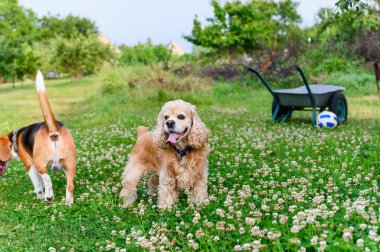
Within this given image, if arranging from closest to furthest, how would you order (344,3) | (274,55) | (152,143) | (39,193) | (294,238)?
(294,238)
(152,143)
(39,193)
(344,3)
(274,55)

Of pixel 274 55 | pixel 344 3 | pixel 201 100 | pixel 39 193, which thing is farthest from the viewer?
pixel 274 55

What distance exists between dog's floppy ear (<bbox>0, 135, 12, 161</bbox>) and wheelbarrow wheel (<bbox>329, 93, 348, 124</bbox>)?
784 centimetres

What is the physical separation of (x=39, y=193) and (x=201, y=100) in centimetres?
1236

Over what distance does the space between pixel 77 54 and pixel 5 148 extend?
33.7m

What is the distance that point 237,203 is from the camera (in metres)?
4.79

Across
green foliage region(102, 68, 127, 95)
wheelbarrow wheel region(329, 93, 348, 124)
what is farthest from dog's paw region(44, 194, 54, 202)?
green foliage region(102, 68, 127, 95)

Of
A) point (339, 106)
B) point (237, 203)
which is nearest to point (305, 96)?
point (339, 106)

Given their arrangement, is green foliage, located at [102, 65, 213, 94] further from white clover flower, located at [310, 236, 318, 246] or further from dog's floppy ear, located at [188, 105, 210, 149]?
white clover flower, located at [310, 236, 318, 246]

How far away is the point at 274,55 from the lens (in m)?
25.7

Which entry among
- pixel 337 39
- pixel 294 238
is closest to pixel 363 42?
pixel 337 39

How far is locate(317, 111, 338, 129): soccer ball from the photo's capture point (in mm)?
10484

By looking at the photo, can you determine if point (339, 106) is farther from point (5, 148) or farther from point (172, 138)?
point (5, 148)

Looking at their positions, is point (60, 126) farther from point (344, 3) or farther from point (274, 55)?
point (274, 55)

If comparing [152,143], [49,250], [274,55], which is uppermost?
[274,55]
